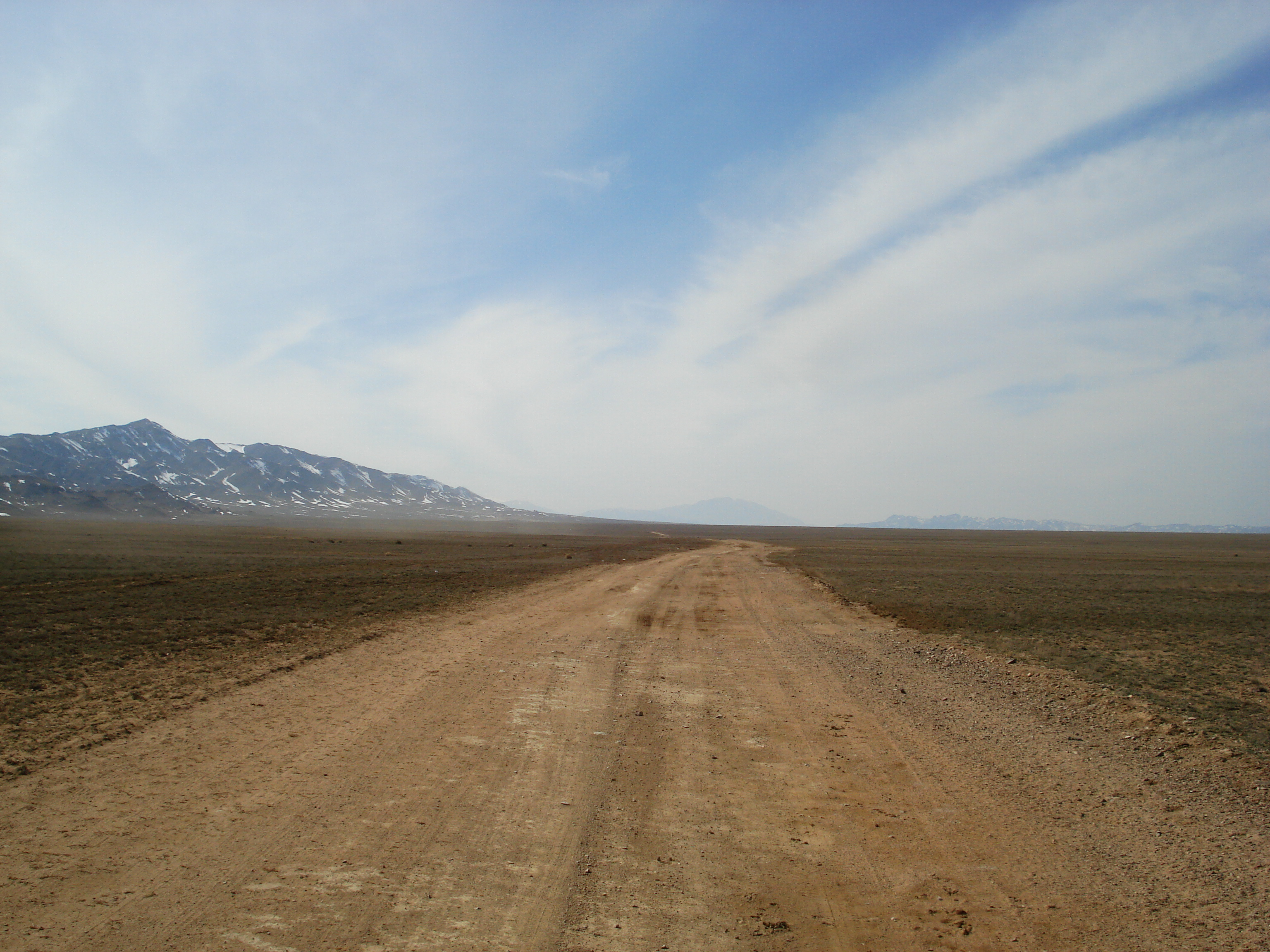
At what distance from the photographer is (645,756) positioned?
709 centimetres

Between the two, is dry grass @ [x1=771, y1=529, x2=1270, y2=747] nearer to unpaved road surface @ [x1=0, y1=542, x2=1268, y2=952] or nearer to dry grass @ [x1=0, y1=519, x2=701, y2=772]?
unpaved road surface @ [x1=0, y1=542, x2=1268, y2=952]

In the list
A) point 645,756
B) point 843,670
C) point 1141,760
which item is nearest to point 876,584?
point 843,670

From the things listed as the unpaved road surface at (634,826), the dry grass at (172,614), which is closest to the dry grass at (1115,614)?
the unpaved road surface at (634,826)

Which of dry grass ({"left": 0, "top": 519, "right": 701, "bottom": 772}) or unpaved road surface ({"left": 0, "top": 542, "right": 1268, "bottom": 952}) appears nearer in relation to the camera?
unpaved road surface ({"left": 0, "top": 542, "right": 1268, "bottom": 952})

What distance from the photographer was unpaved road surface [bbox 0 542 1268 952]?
4102 millimetres

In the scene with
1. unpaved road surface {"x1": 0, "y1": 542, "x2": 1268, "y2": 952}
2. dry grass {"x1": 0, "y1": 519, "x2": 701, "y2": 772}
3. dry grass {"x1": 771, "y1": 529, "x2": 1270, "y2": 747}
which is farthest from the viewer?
dry grass {"x1": 771, "y1": 529, "x2": 1270, "y2": 747}

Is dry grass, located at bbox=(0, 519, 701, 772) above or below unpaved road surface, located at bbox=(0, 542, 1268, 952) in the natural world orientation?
above

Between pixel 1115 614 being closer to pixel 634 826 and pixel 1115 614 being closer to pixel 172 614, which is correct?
pixel 634 826

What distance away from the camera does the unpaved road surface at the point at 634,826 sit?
4.10 m

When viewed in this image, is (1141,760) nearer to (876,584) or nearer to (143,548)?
(876,584)

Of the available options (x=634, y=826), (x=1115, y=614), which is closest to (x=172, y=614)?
(x=634, y=826)

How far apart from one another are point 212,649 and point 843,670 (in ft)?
38.2

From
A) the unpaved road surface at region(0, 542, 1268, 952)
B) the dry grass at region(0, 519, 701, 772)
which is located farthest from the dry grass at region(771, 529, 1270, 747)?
the dry grass at region(0, 519, 701, 772)

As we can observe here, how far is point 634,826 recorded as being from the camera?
545cm
